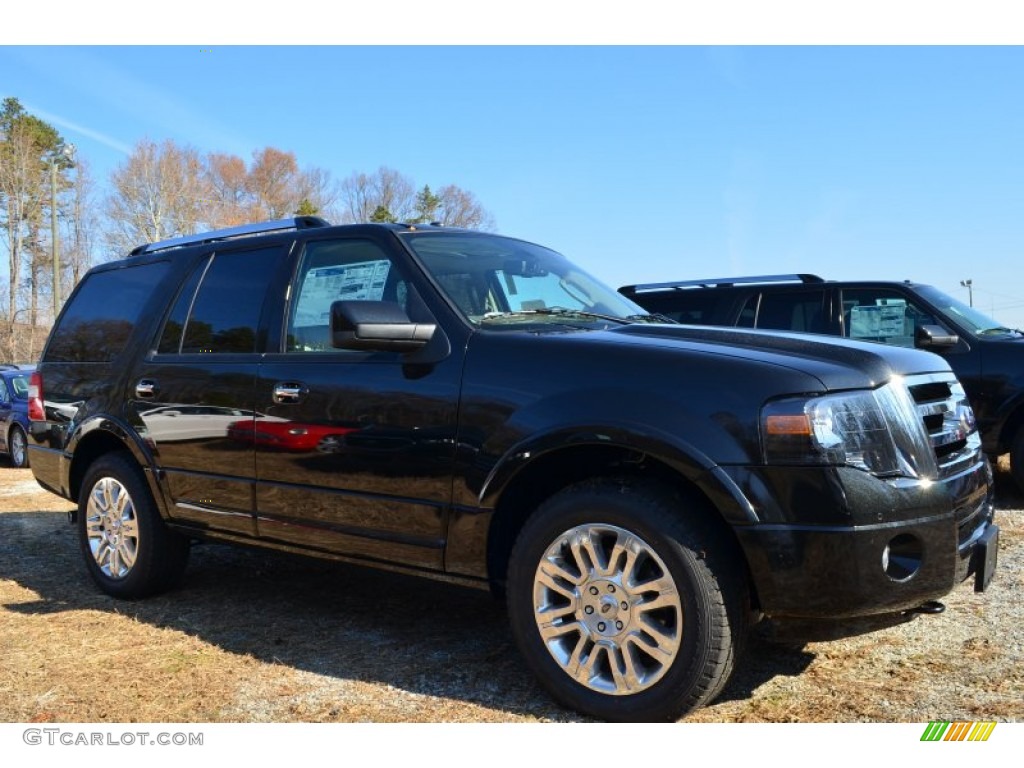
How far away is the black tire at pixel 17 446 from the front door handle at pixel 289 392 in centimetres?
1057

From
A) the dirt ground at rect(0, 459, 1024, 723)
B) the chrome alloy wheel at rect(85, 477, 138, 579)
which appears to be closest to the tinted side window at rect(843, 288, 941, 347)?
the dirt ground at rect(0, 459, 1024, 723)

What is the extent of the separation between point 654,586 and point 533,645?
20.9 inches

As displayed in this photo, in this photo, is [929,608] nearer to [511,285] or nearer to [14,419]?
[511,285]

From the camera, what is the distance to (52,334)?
5551 millimetres

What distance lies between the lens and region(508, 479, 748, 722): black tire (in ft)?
9.14

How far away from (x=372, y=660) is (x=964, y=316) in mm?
6042

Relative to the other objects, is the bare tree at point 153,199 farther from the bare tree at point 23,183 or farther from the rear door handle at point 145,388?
the rear door handle at point 145,388

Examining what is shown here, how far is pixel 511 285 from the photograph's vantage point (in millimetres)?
3900

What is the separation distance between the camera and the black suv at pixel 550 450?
2.72 metres

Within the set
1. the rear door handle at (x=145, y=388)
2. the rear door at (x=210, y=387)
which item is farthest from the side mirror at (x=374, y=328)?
the rear door handle at (x=145, y=388)

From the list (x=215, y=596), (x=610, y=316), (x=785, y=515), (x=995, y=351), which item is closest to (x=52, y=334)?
(x=215, y=596)

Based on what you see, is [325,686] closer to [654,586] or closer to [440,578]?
[440,578]

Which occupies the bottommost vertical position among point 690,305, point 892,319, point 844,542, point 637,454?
point 844,542
